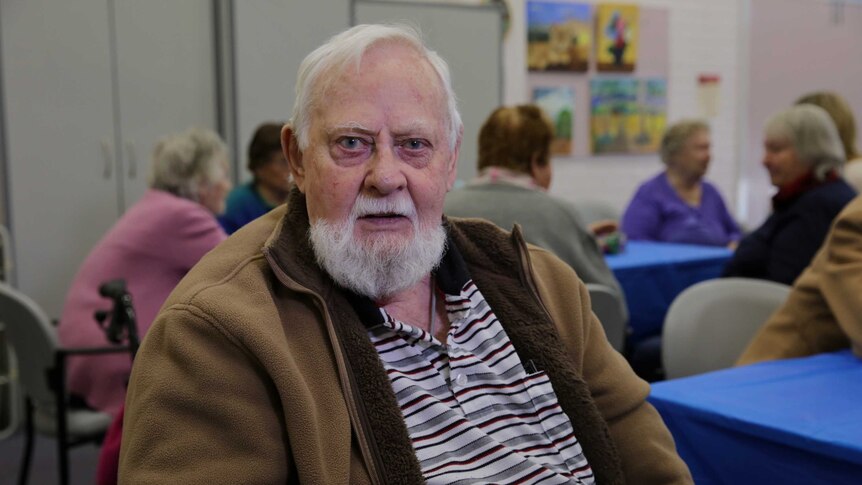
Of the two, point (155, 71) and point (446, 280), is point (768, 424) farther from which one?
point (155, 71)

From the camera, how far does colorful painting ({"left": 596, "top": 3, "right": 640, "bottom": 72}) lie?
5.80 m

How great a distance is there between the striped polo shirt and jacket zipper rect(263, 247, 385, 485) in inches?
3.1

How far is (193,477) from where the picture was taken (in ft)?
3.42

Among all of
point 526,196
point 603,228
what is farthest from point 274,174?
point 603,228

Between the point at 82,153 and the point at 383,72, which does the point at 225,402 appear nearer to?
the point at 383,72

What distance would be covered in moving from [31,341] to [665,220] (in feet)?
10.6

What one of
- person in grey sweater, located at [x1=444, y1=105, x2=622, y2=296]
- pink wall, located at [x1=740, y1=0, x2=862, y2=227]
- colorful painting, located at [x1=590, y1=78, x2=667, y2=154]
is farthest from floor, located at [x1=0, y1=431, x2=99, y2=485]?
pink wall, located at [x1=740, y1=0, x2=862, y2=227]

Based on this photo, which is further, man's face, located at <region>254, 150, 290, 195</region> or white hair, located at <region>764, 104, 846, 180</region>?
man's face, located at <region>254, 150, 290, 195</region>

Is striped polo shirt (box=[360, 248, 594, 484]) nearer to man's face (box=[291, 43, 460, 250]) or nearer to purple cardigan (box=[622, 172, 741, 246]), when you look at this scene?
man's face (box=[291, 43, 460, 250])

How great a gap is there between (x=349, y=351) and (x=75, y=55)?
3211mm

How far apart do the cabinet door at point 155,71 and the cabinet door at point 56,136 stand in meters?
0.08

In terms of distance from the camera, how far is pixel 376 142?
4.15 feet

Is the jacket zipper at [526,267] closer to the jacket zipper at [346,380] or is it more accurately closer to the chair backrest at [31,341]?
the jacket zipper at [346,380]

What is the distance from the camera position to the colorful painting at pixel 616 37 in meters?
5.80
